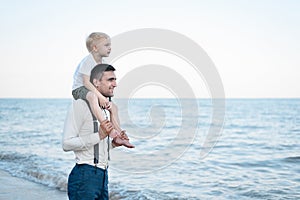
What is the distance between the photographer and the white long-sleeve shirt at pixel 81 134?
2.67m

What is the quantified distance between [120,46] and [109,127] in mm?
1950

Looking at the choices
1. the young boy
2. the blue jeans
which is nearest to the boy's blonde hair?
the young boy

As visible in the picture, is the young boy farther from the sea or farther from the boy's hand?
the sea

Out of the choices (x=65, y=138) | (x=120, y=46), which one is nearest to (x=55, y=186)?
(x=120, y=46)

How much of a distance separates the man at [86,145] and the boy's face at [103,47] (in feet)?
2.41

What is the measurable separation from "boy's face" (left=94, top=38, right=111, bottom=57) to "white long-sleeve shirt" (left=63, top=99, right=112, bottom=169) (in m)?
0.85

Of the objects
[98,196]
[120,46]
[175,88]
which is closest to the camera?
[98,196]

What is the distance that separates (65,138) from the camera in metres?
2.70

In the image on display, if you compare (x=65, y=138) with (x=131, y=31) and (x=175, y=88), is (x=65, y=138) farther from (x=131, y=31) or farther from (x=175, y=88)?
(x=175, y=88)

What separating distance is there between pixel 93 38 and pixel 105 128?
1.18 metres

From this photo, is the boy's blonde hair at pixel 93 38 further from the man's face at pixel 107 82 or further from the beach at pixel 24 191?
the beach at pixel 24 191

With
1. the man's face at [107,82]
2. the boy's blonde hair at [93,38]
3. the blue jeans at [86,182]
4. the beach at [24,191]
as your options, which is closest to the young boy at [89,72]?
the boy's blonde hair at [93,38]

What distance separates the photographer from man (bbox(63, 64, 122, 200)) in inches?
107

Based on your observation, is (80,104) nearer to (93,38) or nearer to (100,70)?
(100,70)
